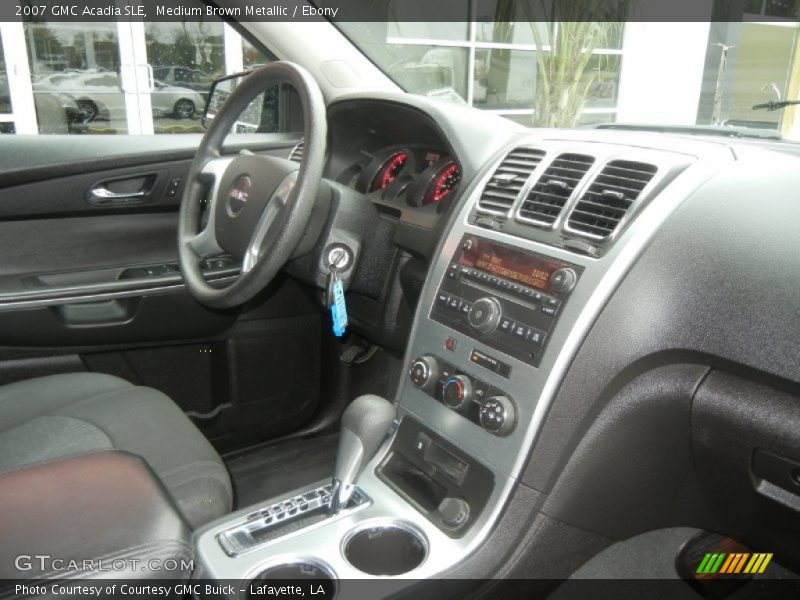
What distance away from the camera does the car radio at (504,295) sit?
110 centimetres

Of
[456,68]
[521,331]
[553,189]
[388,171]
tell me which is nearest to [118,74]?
[456,68]

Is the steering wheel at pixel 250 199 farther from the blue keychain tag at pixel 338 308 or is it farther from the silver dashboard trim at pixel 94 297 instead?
the silver dashboard trim at pixel 94 297

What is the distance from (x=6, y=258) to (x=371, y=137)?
3.49 feet

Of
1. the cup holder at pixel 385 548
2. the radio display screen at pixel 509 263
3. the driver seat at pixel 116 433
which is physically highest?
the radio display screen at pixel 509 263

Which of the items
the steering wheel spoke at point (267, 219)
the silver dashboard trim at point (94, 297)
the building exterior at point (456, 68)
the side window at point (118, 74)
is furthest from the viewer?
the side window at point (118, 74)

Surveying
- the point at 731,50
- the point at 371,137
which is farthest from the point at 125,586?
the point at 731,50

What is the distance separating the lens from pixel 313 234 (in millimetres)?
1395

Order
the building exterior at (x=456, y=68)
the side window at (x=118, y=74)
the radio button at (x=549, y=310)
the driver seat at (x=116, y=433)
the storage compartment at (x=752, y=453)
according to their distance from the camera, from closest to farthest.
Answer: the storage compartment at (x=752, y=453), the radio button at (x=549, y=310), the driver seat at (x=116, y=433), the building exterior at (x=456, y=68), the side window at (x=118, y=74)

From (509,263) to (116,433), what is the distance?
0.79 metres

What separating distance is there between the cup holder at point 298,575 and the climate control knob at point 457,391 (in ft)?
1.15

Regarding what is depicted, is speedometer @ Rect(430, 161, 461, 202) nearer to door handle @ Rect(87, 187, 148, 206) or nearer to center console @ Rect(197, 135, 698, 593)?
center console @ Rect(197, 135, 698, 593)

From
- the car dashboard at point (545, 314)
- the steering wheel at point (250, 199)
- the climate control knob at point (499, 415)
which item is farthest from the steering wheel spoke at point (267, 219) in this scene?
the climate control knob at point (499, 415)

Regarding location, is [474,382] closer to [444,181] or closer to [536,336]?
[536,336]

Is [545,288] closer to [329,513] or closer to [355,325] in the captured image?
[329,513]
